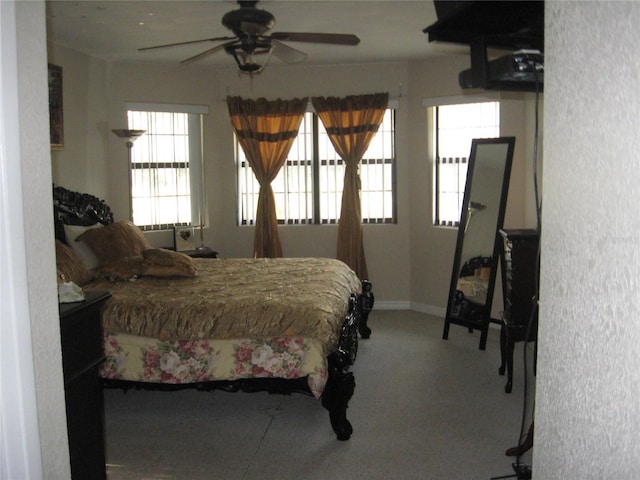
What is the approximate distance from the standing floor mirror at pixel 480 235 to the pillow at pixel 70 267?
9.90 ft

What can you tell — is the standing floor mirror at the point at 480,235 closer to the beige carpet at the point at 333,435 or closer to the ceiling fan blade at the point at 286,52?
the beige carpet at the point at 333,435

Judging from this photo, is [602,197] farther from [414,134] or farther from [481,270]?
[414,134]

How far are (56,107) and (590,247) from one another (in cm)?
513

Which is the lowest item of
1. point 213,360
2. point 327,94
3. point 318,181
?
point 213,360

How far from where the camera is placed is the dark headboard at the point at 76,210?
505 centimetres

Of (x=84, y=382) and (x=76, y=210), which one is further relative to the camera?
(x=76, y=210)

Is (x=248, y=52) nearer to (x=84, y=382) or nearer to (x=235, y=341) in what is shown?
(x=235, y=341)

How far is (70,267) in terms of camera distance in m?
4.34

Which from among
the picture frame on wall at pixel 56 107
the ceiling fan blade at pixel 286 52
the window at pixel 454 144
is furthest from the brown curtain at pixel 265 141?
the ceiling fan blade at pixel 286 52

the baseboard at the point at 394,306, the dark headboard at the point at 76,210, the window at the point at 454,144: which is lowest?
the baseboard at the point at 394,306

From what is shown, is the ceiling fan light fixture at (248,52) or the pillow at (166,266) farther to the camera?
the pillow at (166,266)

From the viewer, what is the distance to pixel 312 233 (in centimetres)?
708

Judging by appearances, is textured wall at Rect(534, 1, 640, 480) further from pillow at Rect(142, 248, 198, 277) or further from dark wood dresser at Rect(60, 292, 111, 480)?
pillow at Rect(142, 248, 198, 277)

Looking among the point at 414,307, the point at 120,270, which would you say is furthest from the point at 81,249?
the point at 414,307
